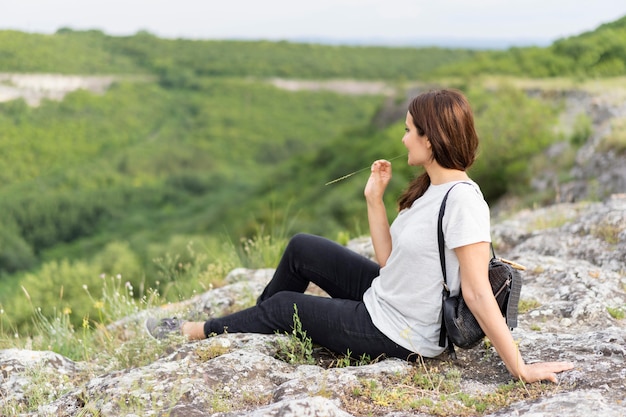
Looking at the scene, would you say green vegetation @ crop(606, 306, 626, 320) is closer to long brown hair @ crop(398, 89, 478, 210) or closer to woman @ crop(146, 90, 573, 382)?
woman @ crop(146, 90, 573, 382)

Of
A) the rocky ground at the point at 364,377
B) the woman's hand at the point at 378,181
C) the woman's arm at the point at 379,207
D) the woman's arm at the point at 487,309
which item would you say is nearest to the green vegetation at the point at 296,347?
the rocky ground at the point at 364,377

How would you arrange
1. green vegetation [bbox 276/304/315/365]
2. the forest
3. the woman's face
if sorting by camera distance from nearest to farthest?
the woman's face
green vegetation [bbox 276/304/315/365]
the forest

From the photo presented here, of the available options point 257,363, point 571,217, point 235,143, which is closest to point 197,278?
point 257,363

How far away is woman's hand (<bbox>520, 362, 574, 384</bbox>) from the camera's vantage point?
8.52 feet

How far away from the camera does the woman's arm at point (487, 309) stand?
255 centimetres

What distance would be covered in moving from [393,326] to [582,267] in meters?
2.32

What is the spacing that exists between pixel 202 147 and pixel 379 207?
10504cm

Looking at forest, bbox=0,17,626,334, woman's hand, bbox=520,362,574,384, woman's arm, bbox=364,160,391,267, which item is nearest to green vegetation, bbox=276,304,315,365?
woman's arm, bbox=364,160,391,267

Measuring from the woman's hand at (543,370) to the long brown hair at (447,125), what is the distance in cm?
90

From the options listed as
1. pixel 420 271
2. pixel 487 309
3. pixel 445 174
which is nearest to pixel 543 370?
pixel 487 309

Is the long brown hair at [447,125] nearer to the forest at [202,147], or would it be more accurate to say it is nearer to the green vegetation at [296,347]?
the forest at [202,147]

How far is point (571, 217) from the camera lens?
20.7 ft

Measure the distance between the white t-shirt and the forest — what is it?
0.69 m

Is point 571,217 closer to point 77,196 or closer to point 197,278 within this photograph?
point 197,278
